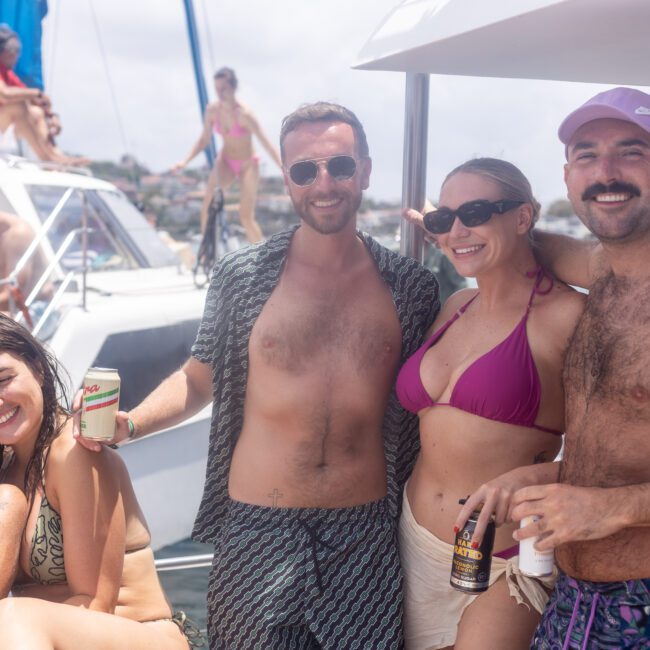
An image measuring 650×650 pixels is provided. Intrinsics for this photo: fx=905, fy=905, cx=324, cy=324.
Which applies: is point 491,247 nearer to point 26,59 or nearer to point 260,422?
point 260,422

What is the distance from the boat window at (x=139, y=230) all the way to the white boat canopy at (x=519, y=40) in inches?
187

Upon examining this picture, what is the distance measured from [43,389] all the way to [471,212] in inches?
50.2

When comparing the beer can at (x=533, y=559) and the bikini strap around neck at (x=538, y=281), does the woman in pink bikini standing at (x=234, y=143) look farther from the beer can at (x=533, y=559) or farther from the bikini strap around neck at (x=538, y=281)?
the beer can at (x=533, y=559)

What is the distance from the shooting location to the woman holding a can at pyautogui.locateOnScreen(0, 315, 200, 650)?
2.35 meters

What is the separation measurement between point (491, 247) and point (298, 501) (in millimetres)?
901

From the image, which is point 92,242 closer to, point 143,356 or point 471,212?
point 143,356

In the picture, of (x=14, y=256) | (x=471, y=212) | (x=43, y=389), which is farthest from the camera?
→ (x=14, y=256)

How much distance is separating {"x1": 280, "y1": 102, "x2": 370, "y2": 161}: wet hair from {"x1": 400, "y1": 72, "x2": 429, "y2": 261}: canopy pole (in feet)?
0.69

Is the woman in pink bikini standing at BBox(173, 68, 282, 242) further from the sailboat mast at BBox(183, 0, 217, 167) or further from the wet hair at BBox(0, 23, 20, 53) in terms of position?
the wet hair at BBox(0, 23, 20, 53)

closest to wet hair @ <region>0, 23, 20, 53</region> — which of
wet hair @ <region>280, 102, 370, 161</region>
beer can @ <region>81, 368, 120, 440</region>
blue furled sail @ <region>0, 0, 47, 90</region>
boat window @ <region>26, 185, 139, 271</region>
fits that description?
blue furled sail @ <region>0, 0, 47, 90</region>

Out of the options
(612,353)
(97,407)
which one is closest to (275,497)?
(97,407)

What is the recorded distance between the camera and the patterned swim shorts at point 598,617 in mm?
1875

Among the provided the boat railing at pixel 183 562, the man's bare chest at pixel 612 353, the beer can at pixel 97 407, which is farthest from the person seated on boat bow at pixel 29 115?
the man's bare chest at pixel 612 353

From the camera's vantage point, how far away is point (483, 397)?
7.41 ft
